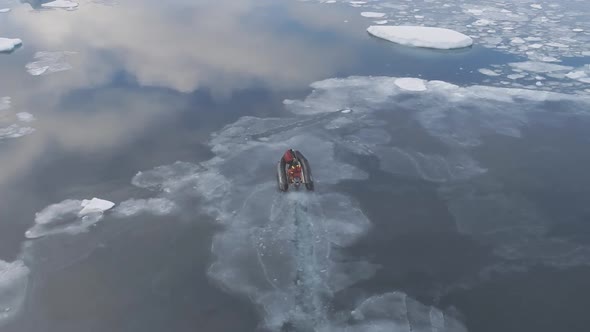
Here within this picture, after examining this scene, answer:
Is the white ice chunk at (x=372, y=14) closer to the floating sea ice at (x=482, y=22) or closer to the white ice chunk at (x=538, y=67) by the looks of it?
the floating sea ice at (x=482, y=22)

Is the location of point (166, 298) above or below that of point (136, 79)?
below

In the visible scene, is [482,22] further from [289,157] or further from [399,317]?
[399,317]

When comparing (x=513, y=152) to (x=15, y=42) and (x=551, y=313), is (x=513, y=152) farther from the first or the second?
(x=15, y=42)

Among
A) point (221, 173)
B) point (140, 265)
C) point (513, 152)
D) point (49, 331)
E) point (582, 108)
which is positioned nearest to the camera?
point (49, 331)

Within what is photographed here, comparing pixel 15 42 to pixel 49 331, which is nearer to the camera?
pixel 49 331

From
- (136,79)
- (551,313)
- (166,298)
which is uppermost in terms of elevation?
(136,79)

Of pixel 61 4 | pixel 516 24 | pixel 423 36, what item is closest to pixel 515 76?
pixel 423 36

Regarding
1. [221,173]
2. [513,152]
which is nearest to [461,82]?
[513,152]
